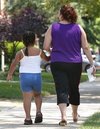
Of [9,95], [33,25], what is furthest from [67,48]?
[33,25]

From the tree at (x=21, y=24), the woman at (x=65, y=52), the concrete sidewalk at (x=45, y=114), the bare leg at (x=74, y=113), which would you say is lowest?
the tree at (x=21, y=24)

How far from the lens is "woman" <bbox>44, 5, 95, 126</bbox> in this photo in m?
9.95

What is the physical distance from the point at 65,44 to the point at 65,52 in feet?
0.45

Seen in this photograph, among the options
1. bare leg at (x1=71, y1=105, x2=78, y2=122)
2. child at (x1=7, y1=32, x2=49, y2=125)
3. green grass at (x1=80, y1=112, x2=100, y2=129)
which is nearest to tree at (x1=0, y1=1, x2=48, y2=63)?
green grass at (x1=80, y1=112, x2=100, y2=129)

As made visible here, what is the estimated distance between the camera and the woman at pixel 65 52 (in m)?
9.95

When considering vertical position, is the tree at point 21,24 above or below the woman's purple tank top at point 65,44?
below

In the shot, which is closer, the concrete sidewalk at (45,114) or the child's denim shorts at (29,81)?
the concrete sidewalk at (45,114)

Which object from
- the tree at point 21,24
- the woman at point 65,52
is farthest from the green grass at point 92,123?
the tree at point 21,24

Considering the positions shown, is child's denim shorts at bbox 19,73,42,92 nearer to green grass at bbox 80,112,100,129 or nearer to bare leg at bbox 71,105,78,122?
bare leg at bbox 71,105,78,122

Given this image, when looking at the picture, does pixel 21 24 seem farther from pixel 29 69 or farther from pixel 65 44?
pixel 65 44

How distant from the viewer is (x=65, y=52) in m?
9.98

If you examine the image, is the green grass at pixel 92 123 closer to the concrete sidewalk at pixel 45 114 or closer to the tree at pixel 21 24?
the concrete sidewalk at pixel 45 114

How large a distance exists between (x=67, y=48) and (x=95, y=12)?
1026 centimetres

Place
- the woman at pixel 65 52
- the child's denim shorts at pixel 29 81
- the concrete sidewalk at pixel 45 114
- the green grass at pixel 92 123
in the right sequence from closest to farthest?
the green grass at pixel 92 123 < the woman at pixel 65 52 < the concrete sidewalk at pixel 45 114 < the child's denim shorts at pixel 29 81
